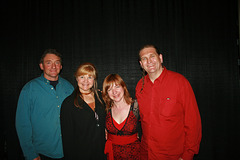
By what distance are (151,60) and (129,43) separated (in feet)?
3.71

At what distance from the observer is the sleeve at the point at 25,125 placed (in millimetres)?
1627

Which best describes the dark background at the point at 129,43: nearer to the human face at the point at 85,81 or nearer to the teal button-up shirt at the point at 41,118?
the teal button-up shirt at the point at 41,118

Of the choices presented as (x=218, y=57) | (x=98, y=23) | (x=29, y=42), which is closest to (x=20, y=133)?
(x=29, y=42)

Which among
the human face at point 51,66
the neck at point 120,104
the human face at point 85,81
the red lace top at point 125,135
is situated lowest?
the red lace top at point 125,135

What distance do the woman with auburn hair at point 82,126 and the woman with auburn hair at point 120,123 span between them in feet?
0.46

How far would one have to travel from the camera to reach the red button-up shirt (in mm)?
1344

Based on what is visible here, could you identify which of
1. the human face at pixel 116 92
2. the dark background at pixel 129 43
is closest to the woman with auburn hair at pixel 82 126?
the human face at pixel 116 92

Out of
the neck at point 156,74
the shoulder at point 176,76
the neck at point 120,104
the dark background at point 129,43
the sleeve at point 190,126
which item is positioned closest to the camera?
the sleeve at point 190,126

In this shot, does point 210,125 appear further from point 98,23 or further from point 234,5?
point 98,23

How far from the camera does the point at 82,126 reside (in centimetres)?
148

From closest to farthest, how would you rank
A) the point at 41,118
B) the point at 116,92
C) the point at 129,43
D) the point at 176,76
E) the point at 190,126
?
the point at 190,126 < the point at 176,76 < the point at 116,92 < the point at 41,118 < the point at 129,43

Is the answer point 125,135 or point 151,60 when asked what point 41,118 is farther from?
point 151,60

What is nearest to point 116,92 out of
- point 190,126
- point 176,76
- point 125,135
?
point 125,135

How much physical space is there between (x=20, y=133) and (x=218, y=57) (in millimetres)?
3899
